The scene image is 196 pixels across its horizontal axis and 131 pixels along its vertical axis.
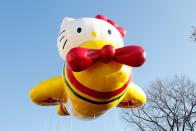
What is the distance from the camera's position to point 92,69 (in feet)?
14.1

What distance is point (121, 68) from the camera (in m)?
4.41

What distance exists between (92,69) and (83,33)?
2.34 feet

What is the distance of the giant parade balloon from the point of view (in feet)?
13.8

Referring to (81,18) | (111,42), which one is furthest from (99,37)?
(81,18)

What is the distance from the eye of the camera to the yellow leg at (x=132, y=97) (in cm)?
536

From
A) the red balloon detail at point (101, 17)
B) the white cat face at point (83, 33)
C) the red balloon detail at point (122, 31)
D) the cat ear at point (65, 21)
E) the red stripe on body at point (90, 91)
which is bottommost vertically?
the red stripe on body at point (90, 91)

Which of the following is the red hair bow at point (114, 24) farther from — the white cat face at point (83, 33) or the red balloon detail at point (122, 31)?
the white cat face at point (83, 33)

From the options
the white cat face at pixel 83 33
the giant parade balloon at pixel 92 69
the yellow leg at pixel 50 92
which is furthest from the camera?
the yellow leg at pixel 50 92

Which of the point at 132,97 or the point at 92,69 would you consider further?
the point at 132,97

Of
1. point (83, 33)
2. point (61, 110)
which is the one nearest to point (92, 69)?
point (83, 33)

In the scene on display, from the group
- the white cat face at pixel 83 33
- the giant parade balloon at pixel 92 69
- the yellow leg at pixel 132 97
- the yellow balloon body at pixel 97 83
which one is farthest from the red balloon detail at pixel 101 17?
the yellow leg at pixel 132 97

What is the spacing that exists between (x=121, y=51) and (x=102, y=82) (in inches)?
18.6

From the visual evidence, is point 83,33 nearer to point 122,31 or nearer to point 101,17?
point 101,17

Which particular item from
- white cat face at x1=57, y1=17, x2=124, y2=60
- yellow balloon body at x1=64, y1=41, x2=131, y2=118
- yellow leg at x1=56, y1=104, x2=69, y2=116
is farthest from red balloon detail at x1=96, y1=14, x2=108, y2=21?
yellow leg at x1=56, y1=104, x2=69, y2=116
